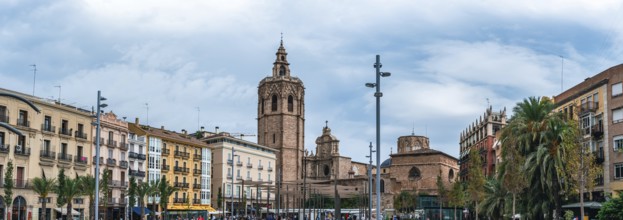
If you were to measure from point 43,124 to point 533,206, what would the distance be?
124 feet

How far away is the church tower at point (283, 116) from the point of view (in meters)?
121

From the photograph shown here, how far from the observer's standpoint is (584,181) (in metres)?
41.6

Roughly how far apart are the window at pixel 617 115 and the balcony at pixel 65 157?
4208 cm

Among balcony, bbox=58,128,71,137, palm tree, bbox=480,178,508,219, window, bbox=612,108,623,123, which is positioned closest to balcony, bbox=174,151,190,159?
balcony, bbox=58,128,71,137

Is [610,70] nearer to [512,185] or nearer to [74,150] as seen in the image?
[512,185]

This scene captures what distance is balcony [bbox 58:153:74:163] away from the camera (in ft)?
209

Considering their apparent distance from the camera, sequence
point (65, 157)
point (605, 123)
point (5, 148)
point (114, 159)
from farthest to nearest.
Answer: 1. point (114, 159)
2. point (65, 157)
3. point (5, 148)
4. point (605, 123)

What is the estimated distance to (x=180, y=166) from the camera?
85000 millimetres

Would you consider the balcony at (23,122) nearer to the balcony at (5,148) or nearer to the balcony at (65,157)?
the balcony at (5,148)

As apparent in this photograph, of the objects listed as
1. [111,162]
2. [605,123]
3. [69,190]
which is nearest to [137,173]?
[111,162]

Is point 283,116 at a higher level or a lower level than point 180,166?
higher

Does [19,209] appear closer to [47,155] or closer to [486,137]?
[47,155]

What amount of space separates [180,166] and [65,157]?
70.5 feet

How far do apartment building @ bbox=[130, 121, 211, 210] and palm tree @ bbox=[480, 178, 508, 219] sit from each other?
33.6 meters
